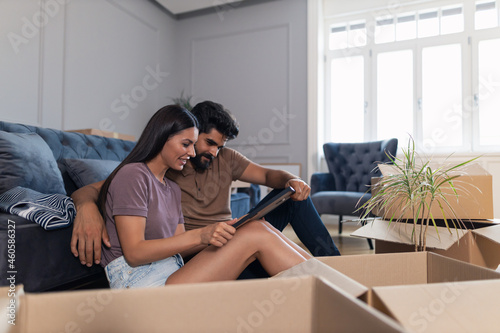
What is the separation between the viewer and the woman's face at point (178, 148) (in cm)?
113

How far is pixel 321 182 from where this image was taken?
10.9ft

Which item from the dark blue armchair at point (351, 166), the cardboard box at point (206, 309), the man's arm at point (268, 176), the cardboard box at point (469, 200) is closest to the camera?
the cardboard box at point (206, 309)

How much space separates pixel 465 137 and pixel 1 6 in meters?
4.60

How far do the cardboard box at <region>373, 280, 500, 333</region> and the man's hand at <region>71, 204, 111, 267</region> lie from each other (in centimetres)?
91

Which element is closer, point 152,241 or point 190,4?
point 152,241

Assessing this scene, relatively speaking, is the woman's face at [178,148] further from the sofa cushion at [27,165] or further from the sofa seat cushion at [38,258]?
the sofa cushion at [27,165]

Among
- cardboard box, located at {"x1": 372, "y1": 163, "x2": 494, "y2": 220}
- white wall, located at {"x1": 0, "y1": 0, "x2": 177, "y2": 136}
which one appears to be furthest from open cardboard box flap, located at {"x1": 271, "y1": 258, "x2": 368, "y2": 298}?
white wall, located at {"x1": 0, "y1": 0, "x2": 177, "y2": 136}

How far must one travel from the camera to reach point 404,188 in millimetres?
1138

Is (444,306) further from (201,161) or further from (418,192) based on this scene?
(201,161)

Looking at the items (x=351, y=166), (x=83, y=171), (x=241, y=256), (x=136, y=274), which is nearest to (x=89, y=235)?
(x=136, y=274)

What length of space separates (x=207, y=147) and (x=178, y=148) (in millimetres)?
340

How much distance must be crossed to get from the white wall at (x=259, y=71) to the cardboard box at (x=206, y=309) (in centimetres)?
384

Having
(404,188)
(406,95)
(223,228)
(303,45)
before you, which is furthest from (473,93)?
(223,228)

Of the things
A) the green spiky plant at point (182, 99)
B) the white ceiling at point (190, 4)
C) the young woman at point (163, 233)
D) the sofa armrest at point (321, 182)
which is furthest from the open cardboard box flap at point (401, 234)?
the white ceiling at point (190, 4)
